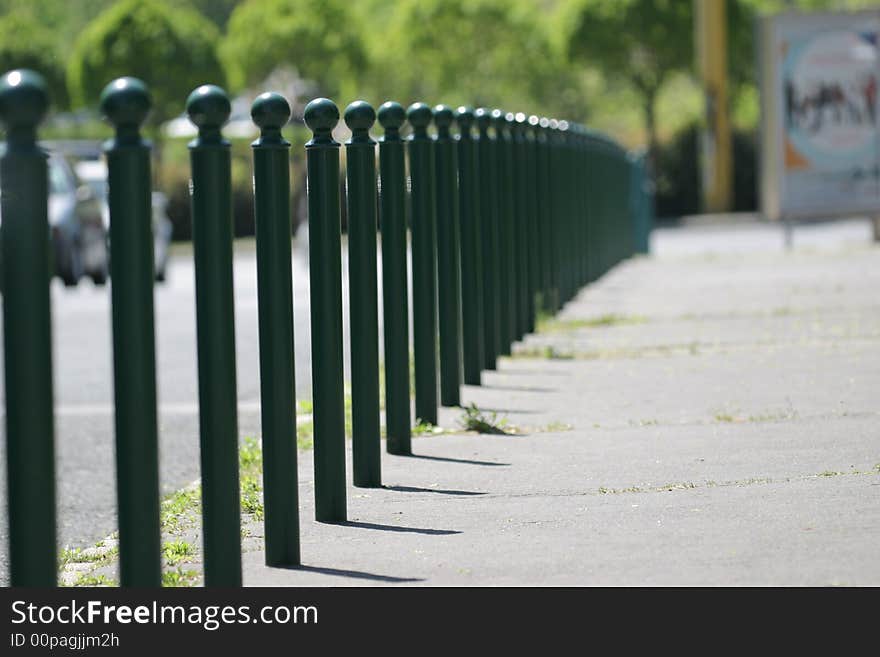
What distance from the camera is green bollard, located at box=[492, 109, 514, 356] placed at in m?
8.72

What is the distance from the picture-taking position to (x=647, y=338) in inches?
392

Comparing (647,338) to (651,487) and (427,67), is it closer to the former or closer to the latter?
(651,487)

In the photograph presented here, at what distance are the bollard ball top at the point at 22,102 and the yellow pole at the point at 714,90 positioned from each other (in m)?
36.5

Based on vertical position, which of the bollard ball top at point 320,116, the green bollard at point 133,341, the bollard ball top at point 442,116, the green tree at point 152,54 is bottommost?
the green bollard at point 133,341

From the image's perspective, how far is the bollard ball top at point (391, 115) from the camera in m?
5.91

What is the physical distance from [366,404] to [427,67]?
46.3 m

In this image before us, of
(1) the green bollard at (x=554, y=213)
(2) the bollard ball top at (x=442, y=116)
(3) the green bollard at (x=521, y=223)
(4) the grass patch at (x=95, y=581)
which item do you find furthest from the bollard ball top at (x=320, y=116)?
(1) the green bollard at (x=554, y=213)

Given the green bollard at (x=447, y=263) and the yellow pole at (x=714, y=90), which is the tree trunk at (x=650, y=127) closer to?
the yellow pole at (x=714, y=90)

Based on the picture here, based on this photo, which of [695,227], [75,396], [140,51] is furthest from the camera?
[140,51]

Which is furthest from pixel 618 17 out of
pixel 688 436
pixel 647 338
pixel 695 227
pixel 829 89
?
pixel 688 436

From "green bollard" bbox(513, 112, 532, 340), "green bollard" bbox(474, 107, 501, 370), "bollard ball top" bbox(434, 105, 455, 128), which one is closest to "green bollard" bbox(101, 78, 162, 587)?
"bollard ball top" bbox(434, 105, 455, 128)

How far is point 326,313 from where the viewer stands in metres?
4.91

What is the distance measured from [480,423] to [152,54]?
38148 mm

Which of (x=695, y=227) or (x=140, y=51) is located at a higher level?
(x=140, y=51)
